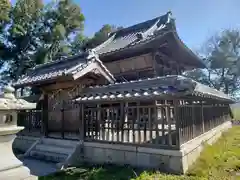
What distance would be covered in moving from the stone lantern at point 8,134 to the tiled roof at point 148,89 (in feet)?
13.1

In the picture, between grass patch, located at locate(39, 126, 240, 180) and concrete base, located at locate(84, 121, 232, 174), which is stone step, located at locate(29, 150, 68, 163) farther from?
grass patch, located at locate(39, 126, 240, 180)

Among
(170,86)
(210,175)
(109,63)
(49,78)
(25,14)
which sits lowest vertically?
(210,175)

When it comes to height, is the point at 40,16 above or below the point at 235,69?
above

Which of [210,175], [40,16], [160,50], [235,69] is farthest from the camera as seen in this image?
[235,69]

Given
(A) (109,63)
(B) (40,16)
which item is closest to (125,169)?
(A) (109,63)

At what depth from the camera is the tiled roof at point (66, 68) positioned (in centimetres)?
835

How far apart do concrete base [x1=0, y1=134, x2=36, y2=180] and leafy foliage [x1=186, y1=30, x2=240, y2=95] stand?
33990 mm

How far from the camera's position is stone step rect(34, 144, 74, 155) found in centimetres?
844

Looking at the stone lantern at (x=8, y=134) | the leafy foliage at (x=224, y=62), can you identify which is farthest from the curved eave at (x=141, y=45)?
the leafy foliage at (x=224, y=62)

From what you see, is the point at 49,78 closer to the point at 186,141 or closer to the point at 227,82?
the point at 186,141

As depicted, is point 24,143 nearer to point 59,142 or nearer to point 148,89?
point 59,142

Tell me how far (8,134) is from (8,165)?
46 centimetres

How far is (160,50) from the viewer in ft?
39.2

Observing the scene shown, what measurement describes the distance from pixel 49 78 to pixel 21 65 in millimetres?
19064
